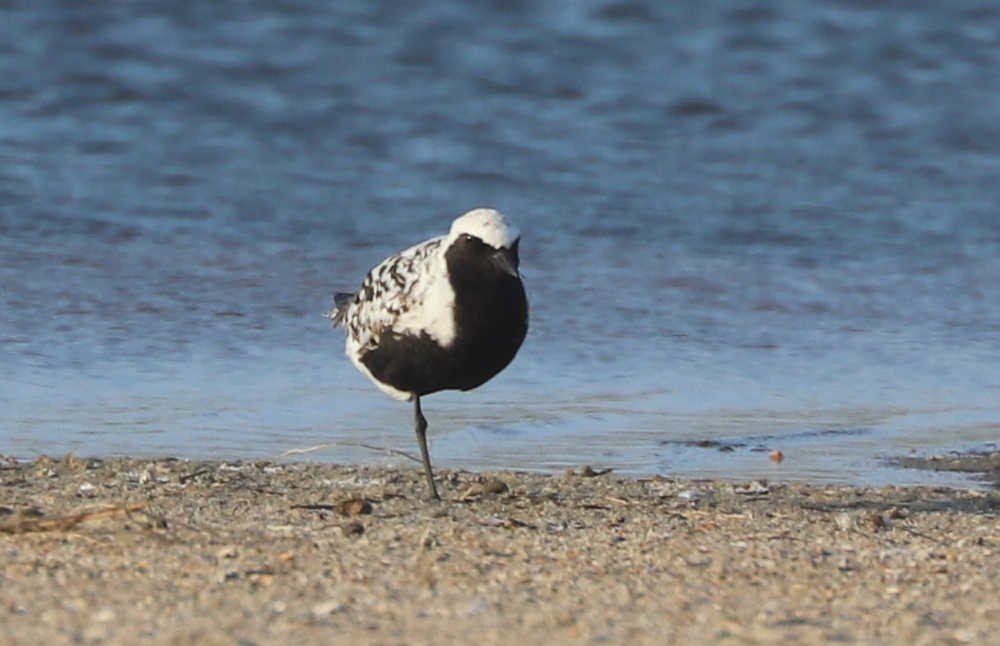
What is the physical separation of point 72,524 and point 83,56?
31.4 ft

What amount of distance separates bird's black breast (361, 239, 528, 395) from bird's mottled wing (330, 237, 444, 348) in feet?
0.39

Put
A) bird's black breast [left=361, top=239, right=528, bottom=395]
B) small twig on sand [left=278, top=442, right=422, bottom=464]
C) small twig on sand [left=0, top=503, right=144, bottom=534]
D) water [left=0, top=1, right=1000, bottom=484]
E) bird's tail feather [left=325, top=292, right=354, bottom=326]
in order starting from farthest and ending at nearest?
water [left=0, top=1, right=1000, bottom=484]
bird's tail feather [left=325, top=292, right=354, bottom=326]
small twig on sand [left=278, top=442, right=422, bottom=464]
bird's black breast [left=361, top=239, right=528, bottom=395]
small twig on sand [left=0, top=503, right=144, bottom=534]

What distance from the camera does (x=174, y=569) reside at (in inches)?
210

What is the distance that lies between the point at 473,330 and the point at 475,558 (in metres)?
1.62

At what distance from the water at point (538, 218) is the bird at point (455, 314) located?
2.62ft

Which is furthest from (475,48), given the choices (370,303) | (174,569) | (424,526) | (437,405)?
(174,569)

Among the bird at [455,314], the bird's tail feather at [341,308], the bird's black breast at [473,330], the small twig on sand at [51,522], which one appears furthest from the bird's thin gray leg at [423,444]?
the small twig on sand at [51,522]

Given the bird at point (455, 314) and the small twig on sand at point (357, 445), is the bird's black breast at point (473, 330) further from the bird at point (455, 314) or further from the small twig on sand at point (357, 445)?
the small twig on sand at point (357, 445)

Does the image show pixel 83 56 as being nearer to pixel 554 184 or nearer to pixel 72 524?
pixel 554 184

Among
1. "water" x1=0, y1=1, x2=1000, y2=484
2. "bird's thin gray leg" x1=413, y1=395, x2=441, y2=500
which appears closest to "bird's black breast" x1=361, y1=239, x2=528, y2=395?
"bird's thin gray leg" x1=413, y1=395, x2=441, y2=500

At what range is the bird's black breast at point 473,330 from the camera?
282 inches

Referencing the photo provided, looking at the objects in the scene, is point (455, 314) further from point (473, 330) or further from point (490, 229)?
point (490, 229)

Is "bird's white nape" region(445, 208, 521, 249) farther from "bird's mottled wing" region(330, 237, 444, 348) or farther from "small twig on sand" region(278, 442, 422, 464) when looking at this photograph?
"small twig on sand" region(278, 442, 422, 464)

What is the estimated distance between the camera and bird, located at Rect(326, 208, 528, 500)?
23.5 feet
